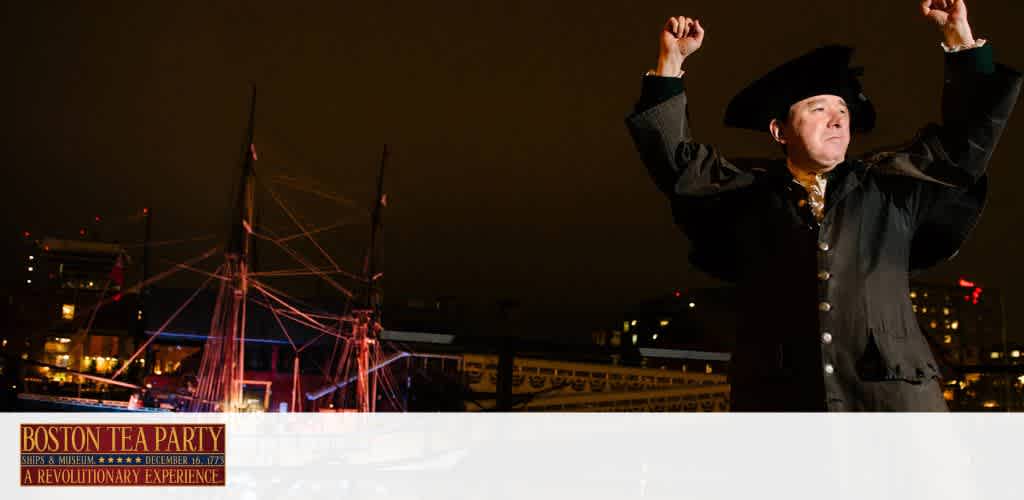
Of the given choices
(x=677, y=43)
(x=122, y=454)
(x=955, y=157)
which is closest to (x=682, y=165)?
(x=677, y=43)

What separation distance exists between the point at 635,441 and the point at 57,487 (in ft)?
4.91

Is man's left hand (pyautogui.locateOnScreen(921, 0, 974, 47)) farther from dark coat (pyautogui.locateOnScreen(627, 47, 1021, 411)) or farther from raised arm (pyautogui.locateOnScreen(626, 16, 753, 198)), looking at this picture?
raised arm (pyautogui.locateOnScreen(626, 16, 753, 198))

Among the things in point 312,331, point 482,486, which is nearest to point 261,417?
point 482,486

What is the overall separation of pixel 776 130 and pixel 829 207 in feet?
0.67

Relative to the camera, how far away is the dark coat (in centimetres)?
140

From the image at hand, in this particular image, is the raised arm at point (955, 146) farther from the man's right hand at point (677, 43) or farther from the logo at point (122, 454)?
the logo at point (122, 454)

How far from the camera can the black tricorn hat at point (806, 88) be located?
4.98ft

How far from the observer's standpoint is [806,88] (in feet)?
5.04

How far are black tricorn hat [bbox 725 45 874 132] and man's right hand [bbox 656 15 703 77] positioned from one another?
165mm

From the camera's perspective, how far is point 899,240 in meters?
1.49

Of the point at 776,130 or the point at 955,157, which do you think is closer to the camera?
the point at 955,157

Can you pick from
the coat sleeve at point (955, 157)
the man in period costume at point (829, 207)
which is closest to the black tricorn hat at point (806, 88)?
the man in period costume at point (829, 207)

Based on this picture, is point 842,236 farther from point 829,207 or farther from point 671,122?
point 671,122

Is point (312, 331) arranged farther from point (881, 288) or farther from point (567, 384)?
point (881, 288)
